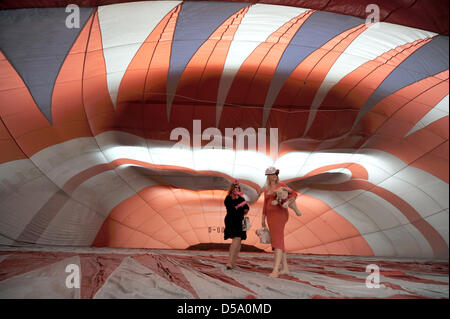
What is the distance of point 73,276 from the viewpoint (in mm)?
2766

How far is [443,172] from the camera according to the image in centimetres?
657

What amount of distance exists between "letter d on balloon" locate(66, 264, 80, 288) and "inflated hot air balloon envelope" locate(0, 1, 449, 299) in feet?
0.11

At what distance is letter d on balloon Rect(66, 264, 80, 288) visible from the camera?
2.47m

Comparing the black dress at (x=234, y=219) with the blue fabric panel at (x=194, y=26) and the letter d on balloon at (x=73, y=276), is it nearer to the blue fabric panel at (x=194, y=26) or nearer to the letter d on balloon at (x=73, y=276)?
the letter d on balloon at (x=73, y=276)

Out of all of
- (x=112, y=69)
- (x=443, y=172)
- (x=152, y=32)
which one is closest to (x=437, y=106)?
(x=443, y=172)

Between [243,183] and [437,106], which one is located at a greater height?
[437,106]

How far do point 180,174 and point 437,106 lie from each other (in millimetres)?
5376

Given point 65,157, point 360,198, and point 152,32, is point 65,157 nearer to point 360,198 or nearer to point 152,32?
point 152,32

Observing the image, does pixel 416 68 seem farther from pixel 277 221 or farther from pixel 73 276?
pixel 73 276

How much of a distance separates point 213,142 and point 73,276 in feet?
14.3
